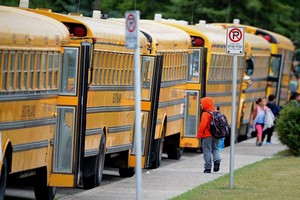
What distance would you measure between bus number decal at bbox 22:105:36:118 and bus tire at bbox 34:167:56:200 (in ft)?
4.38

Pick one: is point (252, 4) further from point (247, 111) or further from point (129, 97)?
point (129, 97)

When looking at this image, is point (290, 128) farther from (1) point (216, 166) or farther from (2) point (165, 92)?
(1) point (216, 166)

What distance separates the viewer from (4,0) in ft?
128

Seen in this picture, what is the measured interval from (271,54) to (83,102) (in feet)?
85.4

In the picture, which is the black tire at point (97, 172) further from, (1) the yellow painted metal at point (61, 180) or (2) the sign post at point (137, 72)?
(2) the sign post at point (137, 72)

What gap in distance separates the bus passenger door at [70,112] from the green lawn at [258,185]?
5.56 feet

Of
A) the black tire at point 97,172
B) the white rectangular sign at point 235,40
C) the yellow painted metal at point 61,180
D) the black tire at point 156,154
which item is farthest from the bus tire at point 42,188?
the black tire at point 156,154

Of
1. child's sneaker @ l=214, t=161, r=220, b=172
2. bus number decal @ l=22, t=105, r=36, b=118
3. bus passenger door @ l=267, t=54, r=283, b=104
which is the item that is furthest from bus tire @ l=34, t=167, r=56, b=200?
bus passenger door @ l=267, t=54, r=283, b=104

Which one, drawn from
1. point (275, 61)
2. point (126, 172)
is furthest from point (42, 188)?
point (275, 61)

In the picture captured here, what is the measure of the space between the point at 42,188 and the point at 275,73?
1073 inches

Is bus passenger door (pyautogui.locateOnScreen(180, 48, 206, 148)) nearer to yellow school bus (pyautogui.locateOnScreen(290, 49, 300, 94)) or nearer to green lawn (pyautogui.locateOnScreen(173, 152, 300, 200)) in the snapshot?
green lawn (pyautogui.locateOnScreen(173, 152, 300, 200))

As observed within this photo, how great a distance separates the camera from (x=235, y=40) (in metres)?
21.5

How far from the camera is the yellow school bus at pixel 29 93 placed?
16266 mm

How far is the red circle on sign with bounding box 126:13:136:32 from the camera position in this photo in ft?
47.2
